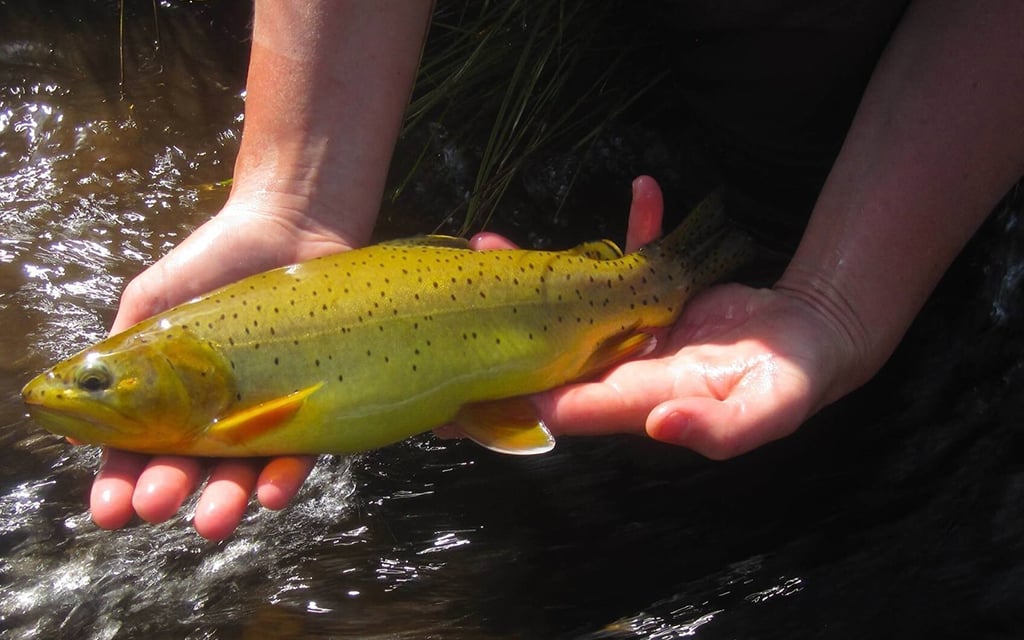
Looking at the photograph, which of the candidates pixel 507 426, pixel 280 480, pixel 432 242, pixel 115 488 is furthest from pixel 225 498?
pixel 432 242

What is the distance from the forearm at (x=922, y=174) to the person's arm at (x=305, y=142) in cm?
139

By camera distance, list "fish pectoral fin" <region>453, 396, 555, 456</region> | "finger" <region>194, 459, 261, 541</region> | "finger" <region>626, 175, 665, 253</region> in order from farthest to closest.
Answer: "finger" <region>626, 175, 665, 253</region>
"fish pectoral fin" <region>453, 396, 555, 456</region>
"finger" <region>194, 459, 261, 541</region>

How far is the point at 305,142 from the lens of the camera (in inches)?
109

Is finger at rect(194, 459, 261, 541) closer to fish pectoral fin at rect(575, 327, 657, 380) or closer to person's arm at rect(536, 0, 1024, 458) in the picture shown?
person's arm at rect(536, 0, 1024, 458)

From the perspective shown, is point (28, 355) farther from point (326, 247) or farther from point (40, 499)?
point (326, 247)

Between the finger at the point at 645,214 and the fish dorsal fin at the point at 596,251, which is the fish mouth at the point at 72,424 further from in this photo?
the finger at the point at 645,214

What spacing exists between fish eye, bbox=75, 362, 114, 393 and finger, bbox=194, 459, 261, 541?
37 centimetres

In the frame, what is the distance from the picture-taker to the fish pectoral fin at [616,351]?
103 inches

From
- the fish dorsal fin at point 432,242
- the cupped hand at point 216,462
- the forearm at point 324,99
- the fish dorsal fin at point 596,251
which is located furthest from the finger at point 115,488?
the fish dorsal fin at point 596,251

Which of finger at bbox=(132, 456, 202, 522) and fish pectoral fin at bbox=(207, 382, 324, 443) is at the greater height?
fish pectoral fin at bbox=(207, 382, 324, 443)

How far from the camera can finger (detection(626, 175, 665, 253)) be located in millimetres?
2959

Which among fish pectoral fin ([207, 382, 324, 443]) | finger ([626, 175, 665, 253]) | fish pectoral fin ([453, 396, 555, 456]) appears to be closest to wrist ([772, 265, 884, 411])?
finger ([626, 175, 665, 253])

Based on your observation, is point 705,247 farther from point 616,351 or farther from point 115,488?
point 115,488

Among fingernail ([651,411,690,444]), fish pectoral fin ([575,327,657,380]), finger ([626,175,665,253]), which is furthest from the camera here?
finger ([626,175,665,253])
